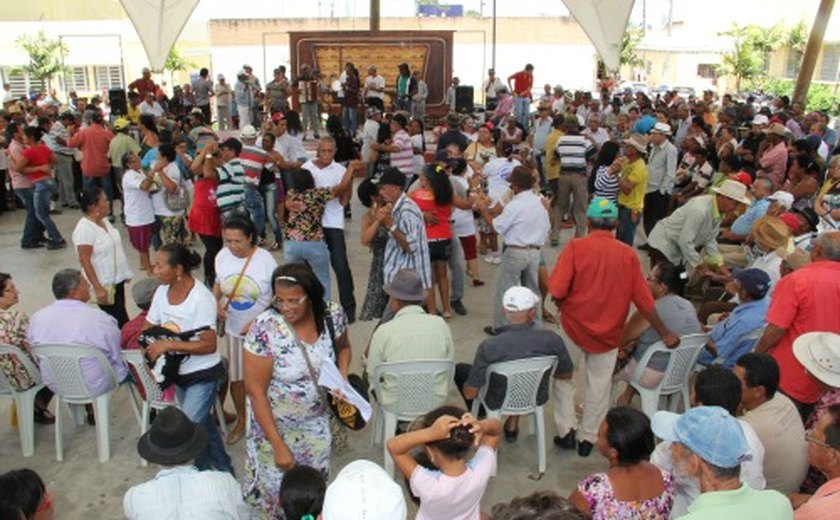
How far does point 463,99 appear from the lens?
1877 cm

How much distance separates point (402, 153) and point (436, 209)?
3.07 meters

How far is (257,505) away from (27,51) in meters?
29.9

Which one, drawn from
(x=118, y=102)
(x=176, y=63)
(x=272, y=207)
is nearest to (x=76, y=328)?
(x=272, y=207)

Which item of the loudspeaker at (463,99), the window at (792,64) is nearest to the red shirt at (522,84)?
the loudspeaker at (463,99)

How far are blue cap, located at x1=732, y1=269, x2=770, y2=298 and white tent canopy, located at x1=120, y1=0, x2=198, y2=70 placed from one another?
354 inches

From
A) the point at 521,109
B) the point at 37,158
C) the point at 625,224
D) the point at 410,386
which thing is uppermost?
the point at 521,109

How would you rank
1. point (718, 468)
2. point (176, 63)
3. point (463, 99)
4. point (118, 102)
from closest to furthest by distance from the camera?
point (718, 468) → point (118, 102) → point (463, 99) → point (176, 63)

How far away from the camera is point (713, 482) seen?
235cm

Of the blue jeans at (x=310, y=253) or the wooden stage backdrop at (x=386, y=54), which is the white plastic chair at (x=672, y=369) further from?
the wooden stage backdrop at (x=386, y=54)

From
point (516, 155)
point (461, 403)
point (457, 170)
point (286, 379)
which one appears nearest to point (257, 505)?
point (286, 379)

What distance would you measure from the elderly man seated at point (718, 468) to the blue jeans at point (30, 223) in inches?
347

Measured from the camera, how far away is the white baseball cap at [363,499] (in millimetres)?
1942

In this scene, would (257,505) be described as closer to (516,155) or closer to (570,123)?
(516,155)

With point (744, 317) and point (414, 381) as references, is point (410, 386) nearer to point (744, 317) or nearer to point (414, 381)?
point (414, 381)
